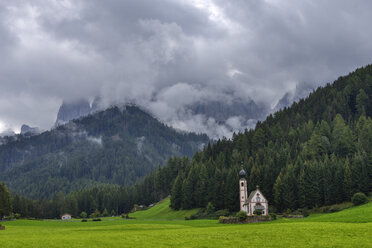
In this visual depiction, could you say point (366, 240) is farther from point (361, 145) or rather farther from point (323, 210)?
point (361, 145)

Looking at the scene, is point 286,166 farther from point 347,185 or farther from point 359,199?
point 359,199

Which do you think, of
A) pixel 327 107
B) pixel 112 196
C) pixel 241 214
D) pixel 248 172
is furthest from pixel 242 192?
pixel 112 196

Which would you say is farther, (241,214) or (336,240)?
(241,214)

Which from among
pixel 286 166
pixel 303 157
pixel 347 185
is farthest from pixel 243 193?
pixel 347 185

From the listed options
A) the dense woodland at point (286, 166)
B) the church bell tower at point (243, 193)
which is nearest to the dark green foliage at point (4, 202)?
the dense woodland at point (286, 166)

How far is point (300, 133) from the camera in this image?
144625mm

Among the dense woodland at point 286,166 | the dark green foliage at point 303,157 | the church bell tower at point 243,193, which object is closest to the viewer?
the dark green foliage at point 303,157

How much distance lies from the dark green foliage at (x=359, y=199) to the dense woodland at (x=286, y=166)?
25.3 feet

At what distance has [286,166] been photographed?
11306 centimetres

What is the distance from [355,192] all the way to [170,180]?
96920mm

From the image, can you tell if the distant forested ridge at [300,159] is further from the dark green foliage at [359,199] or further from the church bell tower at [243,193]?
the dark green foliage at [359,199]

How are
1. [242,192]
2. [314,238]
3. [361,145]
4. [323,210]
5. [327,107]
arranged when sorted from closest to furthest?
[314,238] < [323,210] < [242,192] < [361,145] < [327,107]

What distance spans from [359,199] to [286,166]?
27020 mm

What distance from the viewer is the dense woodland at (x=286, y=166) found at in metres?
102
